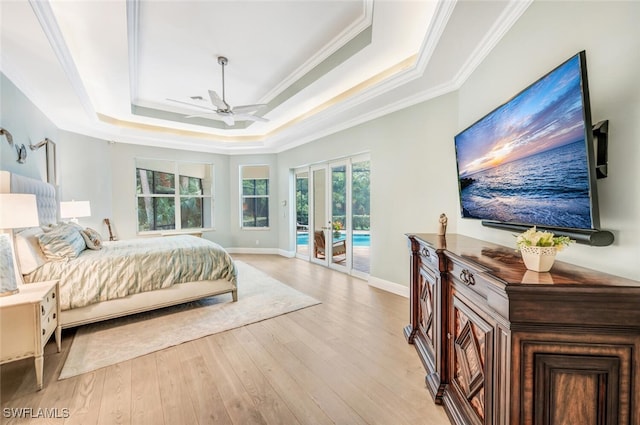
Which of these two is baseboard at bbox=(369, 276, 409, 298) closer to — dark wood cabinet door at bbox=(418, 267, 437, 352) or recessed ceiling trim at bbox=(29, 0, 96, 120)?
dark wood cabinet door at bbox=(418, 267, 437, 352)

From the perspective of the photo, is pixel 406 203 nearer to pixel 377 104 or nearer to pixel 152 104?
pixel 377 104

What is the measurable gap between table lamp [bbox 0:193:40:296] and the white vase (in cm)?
340

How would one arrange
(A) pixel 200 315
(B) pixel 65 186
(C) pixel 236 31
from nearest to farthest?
1. (C) pixel 236 31
2. (A) pixel 200 315
3. (B) pixel 65 186

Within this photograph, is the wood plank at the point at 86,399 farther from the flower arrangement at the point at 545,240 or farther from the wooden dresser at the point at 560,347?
the flower arrangement at the point at 545,240

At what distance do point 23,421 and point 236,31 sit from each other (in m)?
3.56

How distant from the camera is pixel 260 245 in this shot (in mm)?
7027

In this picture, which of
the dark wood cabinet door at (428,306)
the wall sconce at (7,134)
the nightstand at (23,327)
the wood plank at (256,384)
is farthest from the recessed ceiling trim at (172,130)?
the dark wood cabinet door at (428,306)

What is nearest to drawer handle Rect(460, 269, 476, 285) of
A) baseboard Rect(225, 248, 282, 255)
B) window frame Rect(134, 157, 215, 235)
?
baseboard Rect(225, 248, 282, 255)

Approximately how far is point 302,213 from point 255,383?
14.8ft

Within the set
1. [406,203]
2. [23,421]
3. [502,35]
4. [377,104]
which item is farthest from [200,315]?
[502,35]

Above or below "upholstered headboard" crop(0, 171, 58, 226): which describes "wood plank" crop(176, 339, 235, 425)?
below

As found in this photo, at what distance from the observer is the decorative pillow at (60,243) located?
268cm

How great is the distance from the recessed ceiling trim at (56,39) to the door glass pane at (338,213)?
3834mm

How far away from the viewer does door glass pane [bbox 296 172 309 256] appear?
620cm
